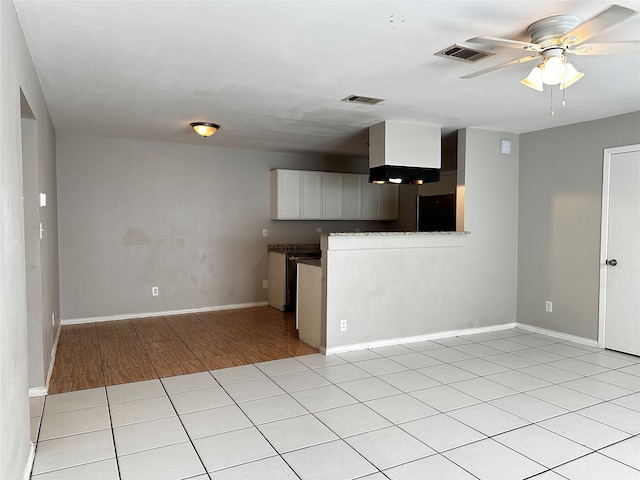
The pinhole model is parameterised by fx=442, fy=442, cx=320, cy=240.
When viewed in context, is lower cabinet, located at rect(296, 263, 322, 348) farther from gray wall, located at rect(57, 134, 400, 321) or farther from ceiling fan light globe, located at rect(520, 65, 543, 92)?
ceiling fan light globe, located at rect(520, 65, 543, 92)

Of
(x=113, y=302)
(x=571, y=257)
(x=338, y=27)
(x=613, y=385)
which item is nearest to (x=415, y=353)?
(x=613, y=385)

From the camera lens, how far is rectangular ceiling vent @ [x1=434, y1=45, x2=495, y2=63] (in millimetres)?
2631

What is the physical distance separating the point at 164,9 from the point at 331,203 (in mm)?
4891

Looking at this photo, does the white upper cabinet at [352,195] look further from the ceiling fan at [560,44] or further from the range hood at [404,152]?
the ceiling fan at [560,44]

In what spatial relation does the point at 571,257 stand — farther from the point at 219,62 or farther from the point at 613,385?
the point at 219,62

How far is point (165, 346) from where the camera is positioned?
14.8 feet

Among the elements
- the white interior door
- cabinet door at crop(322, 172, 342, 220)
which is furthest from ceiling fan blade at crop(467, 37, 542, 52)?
cabinet door at crop(322, 172, 342, 220)

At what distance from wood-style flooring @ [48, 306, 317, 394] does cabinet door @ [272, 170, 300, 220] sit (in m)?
1.53

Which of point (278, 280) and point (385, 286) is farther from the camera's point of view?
point (278, 280)

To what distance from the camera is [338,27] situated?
2.36 m

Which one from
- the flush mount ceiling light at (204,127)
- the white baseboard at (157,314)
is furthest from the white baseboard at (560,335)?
the flush mount ceiling light at (204,127)

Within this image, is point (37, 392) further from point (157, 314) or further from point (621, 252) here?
point (621, 252)

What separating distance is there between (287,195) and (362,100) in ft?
9.57

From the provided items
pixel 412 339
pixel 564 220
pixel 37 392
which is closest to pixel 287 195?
pixel 412 339
